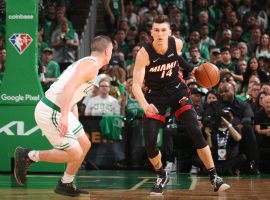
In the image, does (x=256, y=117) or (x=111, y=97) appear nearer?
(x=256, y=117)

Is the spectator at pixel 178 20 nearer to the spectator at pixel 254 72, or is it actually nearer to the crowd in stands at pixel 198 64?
the crowd in stands at pixel 198 64

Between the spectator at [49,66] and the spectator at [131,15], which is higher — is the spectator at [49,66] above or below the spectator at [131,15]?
below

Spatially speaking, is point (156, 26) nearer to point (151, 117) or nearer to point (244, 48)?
point (151, 117)

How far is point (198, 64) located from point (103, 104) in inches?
91.4

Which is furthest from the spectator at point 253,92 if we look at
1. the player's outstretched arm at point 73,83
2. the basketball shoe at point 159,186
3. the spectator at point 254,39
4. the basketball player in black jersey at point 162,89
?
the player's outstretched arm at point 73,83

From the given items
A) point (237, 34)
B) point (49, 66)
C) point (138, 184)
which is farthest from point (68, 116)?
point (237, 34)

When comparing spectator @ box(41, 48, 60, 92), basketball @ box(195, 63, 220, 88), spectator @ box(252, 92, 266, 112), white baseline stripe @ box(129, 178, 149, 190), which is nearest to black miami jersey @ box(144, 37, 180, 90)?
basketball @ box(195, 63, 220, 88)

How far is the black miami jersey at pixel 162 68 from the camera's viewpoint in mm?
9086

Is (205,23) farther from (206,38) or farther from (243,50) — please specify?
(243,50)

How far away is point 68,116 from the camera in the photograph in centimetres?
805

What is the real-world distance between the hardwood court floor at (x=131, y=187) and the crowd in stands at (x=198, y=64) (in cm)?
87

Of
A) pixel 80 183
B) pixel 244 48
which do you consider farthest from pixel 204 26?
pixel 80 183

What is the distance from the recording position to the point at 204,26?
55.9 feet

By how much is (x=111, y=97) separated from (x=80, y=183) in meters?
3.90
